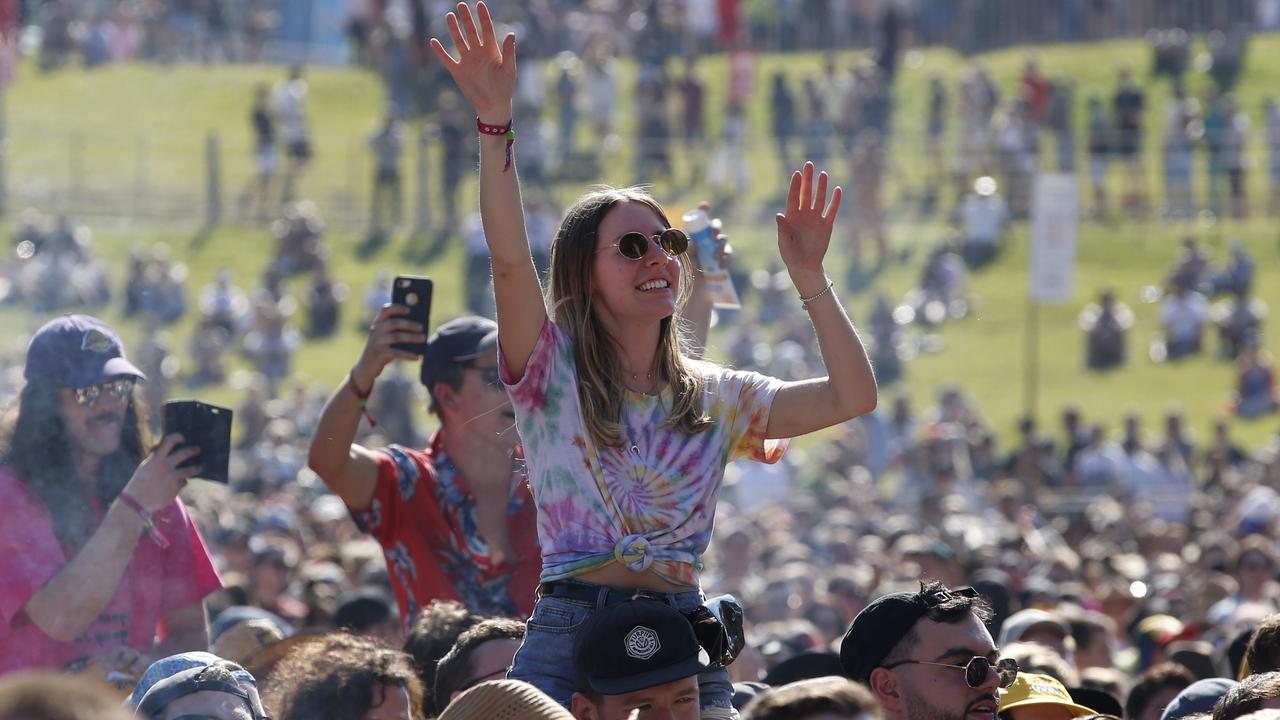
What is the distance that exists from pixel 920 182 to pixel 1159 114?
5.78m

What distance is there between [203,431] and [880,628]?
1767 mm

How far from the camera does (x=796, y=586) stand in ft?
35.7

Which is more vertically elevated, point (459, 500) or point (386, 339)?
point (386, 339)

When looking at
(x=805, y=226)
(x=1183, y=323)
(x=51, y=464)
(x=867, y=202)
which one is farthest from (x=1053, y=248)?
(x=805, y=226)

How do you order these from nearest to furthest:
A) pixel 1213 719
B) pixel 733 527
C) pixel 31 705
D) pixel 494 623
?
pixel 31 705 < pixel 1213 719 < pixel 494 623 < pixel 733 527

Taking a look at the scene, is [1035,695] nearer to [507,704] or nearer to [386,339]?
[386,339]

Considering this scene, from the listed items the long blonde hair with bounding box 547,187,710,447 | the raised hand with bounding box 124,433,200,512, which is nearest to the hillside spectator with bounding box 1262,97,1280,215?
the raised hand with bounding box 124,433,200,512

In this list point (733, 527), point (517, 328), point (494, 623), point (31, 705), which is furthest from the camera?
point (733, 527)

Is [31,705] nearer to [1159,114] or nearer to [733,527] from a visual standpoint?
[733,527]

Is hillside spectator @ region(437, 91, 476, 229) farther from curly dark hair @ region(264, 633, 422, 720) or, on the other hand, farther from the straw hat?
the straw hat

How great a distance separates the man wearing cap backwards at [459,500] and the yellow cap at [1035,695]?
1302mm

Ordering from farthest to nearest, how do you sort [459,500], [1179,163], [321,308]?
[1179,163], [321,308], [459,500]

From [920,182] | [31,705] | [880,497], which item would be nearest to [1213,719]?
[31,705]

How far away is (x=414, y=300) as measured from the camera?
527 cm
